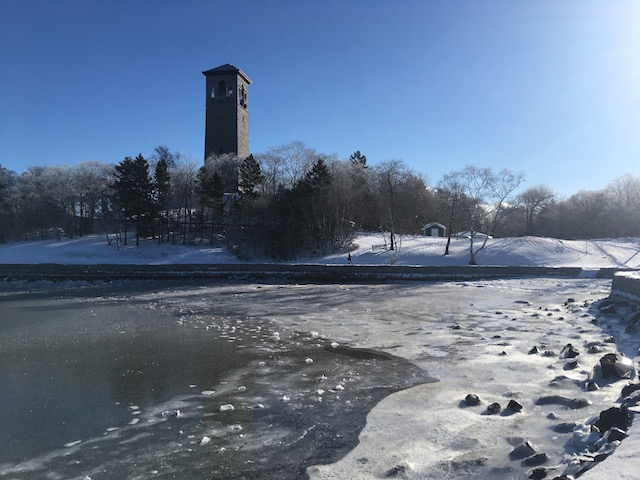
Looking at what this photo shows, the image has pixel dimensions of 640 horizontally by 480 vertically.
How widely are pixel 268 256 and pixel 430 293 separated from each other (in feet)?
106

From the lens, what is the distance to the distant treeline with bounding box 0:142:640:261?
49.7 meters

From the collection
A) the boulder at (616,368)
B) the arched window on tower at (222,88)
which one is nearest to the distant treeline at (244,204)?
the arched window on tower at (222,88)

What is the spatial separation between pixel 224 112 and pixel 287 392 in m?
70.6

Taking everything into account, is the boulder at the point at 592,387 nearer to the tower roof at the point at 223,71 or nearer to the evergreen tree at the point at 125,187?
the evergreen tree at the point at 125,187

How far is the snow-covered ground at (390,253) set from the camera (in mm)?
43250

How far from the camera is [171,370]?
8.62 m

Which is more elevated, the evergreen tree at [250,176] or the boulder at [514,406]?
the evergreen tree at [250,176]

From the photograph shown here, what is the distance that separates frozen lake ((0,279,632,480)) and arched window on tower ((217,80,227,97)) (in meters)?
63.3

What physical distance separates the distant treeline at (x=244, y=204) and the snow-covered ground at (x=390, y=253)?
7.41ft

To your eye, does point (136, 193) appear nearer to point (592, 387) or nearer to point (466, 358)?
point (466, 358)

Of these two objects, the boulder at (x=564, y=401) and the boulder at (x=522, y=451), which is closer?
the boulder at (x=522, y=451)

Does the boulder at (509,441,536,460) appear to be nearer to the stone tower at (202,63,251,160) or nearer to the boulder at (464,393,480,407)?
the boulder at (464,393,480,407)

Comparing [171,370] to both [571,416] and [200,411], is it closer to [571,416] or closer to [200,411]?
[200,411]

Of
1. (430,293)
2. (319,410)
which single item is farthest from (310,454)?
(430,293)
